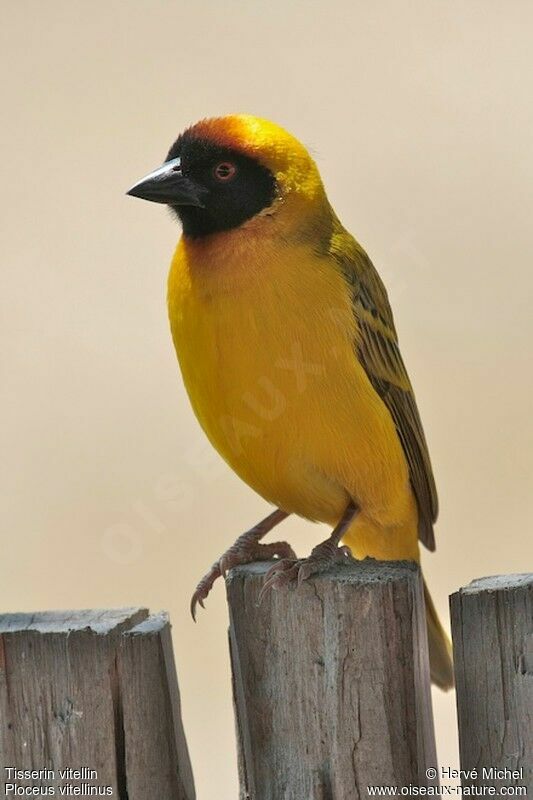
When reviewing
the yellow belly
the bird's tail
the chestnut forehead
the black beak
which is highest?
the chestnut forehead

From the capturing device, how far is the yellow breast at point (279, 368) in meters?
4.09

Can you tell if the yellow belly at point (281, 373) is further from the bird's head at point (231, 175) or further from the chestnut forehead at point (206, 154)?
the chestnut forehead at point (206, 154)

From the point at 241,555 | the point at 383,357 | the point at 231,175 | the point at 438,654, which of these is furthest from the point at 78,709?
the point at 231,175

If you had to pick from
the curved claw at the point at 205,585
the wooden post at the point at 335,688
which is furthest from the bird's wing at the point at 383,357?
the wooden post at the point at 335,688

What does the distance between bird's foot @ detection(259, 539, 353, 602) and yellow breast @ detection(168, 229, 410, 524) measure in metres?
0.38

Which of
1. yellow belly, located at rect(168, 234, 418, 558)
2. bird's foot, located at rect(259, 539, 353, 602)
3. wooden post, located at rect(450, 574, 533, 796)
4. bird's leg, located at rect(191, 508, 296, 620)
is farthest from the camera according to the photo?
bird's leg, located at rect(191, 508, 296, 620)

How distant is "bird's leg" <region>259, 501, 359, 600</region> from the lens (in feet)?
11.2

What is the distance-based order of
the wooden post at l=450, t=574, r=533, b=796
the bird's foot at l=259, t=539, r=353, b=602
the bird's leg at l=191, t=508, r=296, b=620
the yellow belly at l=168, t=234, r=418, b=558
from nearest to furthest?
the wooden post at l=450, t=574, r=533, b=796 < the bird's foot at l=259, t=539, r=353, b=602 < the yellow belly at l=168, t=234, r=418, b=558 < the bird's leg at l=191, t=508, r=296, b=620

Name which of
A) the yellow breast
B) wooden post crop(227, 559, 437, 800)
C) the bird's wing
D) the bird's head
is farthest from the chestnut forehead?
wooden post crop(227, 559, 437, 800)

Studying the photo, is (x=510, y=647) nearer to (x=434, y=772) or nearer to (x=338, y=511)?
(x=434, y=772)

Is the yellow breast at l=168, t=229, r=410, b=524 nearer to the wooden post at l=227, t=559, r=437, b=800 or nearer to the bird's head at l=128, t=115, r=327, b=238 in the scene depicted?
the bird's head at l=128, t=115, r=327, b=238

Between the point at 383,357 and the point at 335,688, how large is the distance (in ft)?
5.25

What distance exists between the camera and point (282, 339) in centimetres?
407

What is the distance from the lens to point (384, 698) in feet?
10.4
